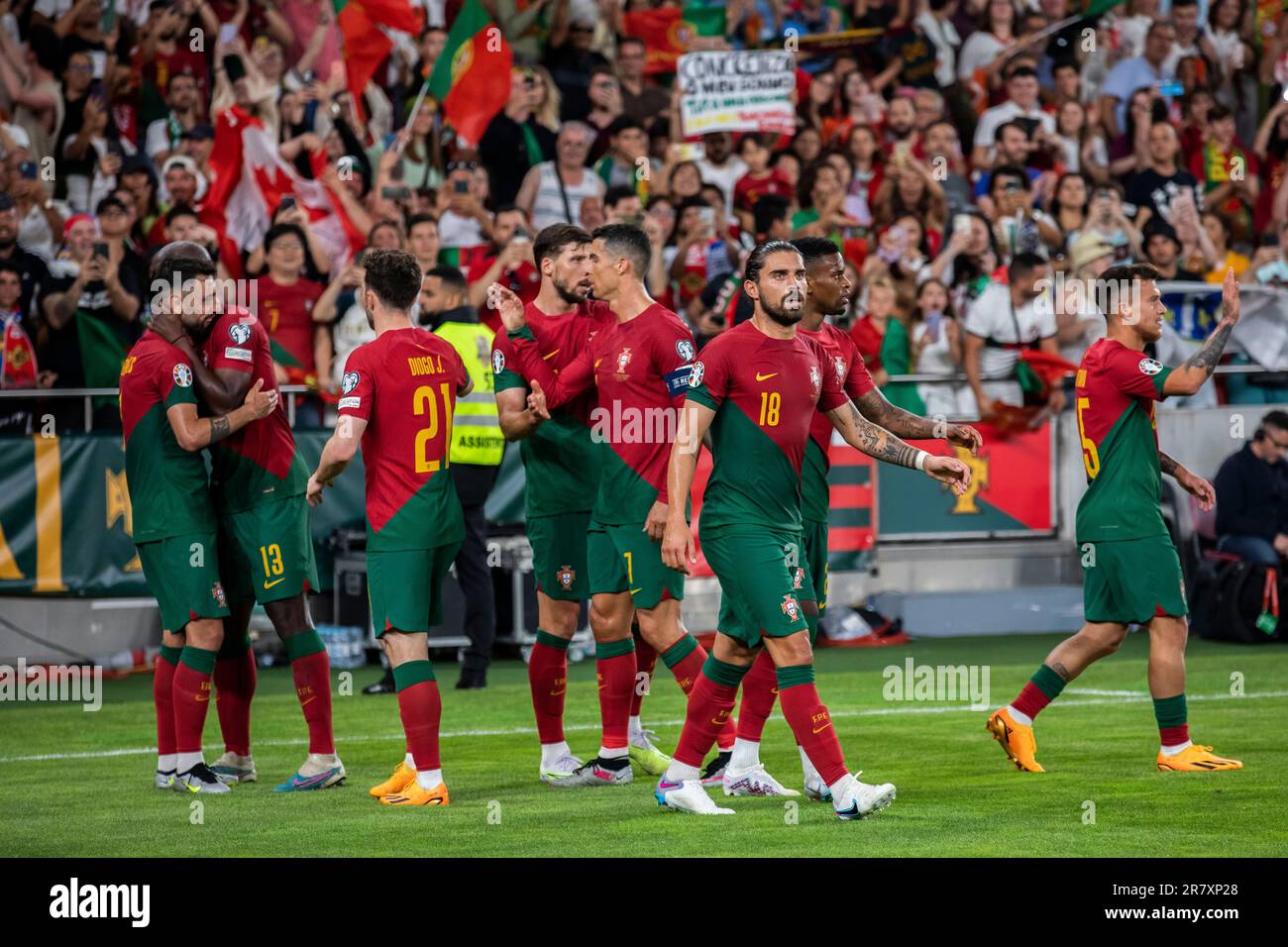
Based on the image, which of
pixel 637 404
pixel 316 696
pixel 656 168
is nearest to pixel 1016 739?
pixel 637 404

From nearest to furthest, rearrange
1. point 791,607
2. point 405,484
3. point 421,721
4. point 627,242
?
point 791,607 → point 421,721 → point 405,484 → point 627,242

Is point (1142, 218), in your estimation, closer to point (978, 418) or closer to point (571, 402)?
point (978, 418)

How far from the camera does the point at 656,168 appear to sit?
18.5 meters

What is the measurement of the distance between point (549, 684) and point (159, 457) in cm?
221

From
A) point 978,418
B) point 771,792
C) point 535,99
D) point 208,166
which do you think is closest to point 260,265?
point 208,166

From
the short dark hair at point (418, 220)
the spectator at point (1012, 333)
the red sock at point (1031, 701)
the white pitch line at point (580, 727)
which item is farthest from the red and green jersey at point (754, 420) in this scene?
the spectator at point (1012, 333)

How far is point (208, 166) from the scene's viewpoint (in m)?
16.6

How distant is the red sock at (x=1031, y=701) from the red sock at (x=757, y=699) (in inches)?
57.8

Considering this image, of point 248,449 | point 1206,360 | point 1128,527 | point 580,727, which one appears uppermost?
point 1206,360

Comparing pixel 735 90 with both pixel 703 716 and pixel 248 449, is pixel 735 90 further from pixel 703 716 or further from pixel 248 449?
pixel 703 716

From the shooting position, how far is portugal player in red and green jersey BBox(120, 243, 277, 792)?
359 inches

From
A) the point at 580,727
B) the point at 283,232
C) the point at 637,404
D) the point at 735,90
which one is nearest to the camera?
the point at 637,404

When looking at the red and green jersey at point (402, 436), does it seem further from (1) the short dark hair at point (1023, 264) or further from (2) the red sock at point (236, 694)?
(1) the short dark hair at point (1023, 264)

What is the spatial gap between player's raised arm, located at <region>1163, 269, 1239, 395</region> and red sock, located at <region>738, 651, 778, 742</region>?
2441 millimetres
